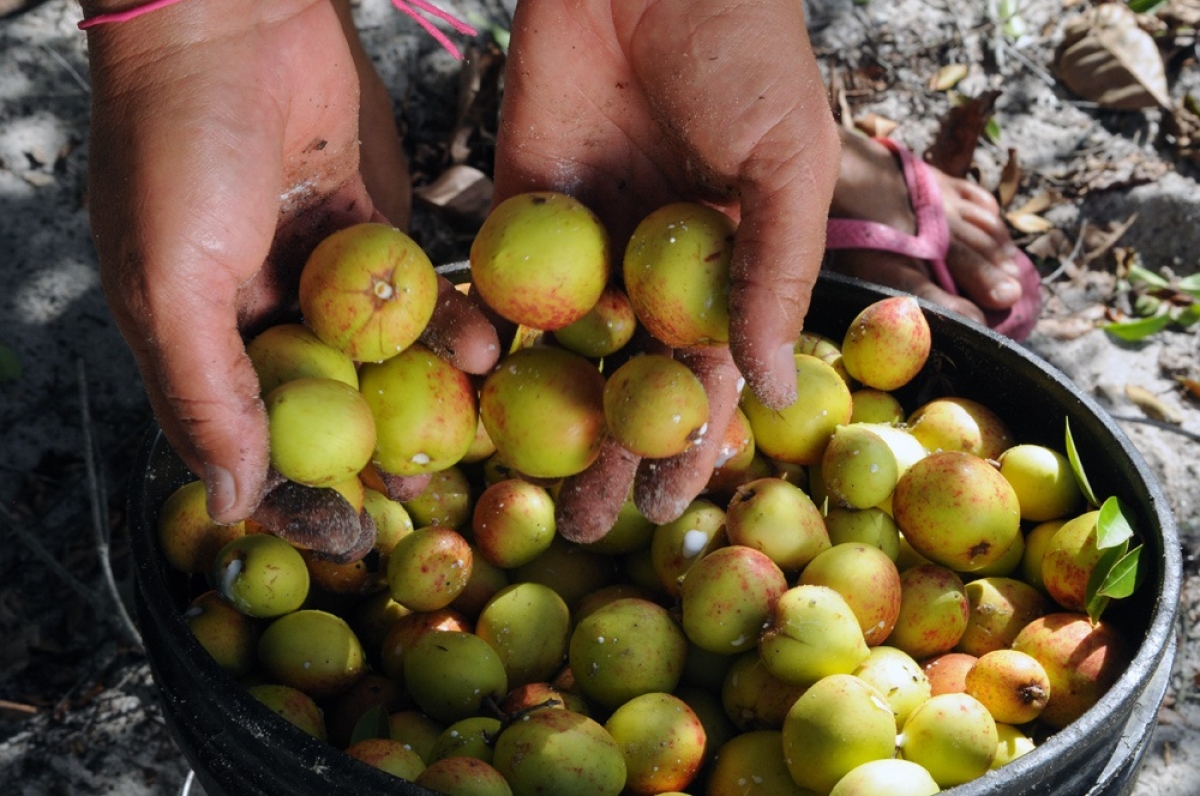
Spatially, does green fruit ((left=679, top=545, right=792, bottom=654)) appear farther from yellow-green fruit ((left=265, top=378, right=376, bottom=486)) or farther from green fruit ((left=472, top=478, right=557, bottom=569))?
yellow-green fruit ((left=265, top=378, right=376, bottom=486))

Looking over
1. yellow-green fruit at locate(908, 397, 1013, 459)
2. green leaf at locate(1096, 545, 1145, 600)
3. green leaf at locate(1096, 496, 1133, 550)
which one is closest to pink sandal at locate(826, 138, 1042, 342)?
yellow-green fruit at locate(908, 397, 1013, 459)

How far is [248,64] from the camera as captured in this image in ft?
6.98

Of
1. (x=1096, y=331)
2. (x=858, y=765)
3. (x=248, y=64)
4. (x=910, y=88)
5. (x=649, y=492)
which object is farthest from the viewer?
(x=910, y=88)

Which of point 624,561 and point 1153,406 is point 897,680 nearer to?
point 624,561

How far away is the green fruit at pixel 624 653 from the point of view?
86.0 inches

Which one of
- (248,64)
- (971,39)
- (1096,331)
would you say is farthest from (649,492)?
(971,39)

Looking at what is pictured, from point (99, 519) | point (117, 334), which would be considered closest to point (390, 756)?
point (99, 519)

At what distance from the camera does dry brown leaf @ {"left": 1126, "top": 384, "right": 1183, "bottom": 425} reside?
367 cm

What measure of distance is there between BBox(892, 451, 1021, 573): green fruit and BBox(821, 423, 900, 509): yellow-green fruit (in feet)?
0.19

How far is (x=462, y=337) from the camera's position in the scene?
213 cm

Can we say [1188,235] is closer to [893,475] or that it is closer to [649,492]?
[893,475]

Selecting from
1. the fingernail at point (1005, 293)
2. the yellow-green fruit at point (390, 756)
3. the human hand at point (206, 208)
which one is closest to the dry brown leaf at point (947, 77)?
the fingernail at point (1005, 293)

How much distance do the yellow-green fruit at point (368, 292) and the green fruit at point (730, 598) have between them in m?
0.76

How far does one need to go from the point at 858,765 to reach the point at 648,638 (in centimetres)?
48
